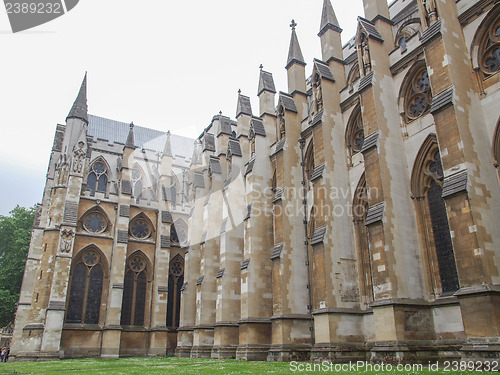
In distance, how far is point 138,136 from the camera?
43.4 meters

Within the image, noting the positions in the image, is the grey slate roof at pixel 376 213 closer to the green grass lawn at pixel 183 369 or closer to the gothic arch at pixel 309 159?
the green grass lawn at pixel 183 369

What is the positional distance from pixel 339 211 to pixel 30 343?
66.8 feet

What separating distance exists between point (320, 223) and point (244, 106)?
512 inches

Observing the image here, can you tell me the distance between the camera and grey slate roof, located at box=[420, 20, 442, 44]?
1357 centimetres

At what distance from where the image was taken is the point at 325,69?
19453mm

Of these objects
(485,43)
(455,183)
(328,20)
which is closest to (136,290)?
(328,20)

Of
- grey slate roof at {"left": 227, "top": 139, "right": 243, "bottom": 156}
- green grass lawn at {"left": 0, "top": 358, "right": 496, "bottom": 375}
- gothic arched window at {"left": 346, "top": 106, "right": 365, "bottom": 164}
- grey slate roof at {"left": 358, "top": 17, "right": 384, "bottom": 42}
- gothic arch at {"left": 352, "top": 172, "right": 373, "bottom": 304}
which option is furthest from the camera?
grey slate roof at {"left": 227, "top": 139, "right": 243, "bottom": 156}

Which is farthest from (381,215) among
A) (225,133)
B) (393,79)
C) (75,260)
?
(75,260)

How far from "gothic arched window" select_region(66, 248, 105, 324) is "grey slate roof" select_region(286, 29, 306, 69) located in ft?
61.1

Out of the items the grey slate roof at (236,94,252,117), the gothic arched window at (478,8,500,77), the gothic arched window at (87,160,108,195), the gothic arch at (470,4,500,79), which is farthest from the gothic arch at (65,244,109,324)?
the gothic arched window at (478,8,500,77)

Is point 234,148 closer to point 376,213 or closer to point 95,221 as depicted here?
point 95,221

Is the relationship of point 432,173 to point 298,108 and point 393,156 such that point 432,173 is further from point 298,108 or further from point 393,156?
point 298,108

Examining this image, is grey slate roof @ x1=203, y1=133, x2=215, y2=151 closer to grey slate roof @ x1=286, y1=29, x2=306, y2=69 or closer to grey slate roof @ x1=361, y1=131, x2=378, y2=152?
grey slate roof @ x1=286, y1=29, x2=306, y2=69

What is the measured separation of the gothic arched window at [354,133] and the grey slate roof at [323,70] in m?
2.17
